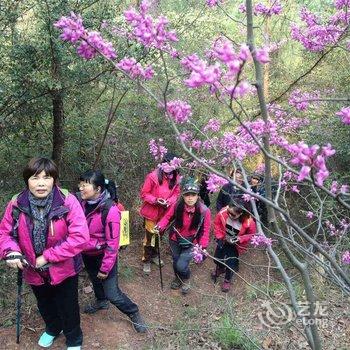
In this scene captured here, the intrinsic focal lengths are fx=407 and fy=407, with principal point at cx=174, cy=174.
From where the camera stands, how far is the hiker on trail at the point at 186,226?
5242mm

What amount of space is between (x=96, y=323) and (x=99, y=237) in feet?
3.69

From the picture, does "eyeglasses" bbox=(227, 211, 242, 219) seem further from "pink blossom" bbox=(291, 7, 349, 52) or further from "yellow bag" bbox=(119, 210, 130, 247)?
"pink blossom" bbox=(291, 7, 349, 52)

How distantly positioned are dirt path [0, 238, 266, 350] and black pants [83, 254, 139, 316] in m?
0.31

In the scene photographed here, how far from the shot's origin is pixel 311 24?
423cm

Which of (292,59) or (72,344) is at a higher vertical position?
(292,59)

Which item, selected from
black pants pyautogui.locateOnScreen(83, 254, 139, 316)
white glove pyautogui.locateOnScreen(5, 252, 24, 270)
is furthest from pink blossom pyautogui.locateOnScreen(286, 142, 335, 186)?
black pants pyautogui.locateOnScreen(83, 254, 139, 316)

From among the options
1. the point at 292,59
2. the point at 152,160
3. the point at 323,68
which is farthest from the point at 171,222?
the point at 292,59

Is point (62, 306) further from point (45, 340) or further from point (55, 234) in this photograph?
point (55, 234)

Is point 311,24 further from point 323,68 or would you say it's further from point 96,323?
point 323,68

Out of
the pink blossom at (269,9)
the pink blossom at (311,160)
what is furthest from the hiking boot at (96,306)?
the pink blossom at (311,160)

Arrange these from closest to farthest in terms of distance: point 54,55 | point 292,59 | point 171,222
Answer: point 54,55, point 171,222, point 292,59

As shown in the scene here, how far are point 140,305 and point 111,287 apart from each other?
1.13 m

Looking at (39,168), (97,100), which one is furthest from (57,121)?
(39,168)

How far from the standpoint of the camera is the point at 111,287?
419 centimetres
